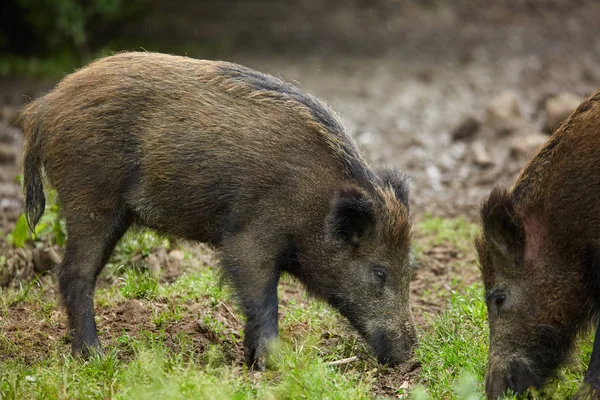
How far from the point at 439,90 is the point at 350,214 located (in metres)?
8.16

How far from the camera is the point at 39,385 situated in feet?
16.9

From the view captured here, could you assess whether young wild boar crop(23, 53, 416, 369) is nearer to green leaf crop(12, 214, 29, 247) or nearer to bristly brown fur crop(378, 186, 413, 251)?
bristly brown fur crop(378, 186, 413, 251)

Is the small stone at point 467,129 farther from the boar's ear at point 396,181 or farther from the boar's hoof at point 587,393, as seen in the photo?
the boar's hoof at point 587,393

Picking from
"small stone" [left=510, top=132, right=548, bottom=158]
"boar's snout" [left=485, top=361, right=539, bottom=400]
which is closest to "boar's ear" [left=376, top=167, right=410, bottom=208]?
"boar's snout" [left=485, top=361, right=539, bottom=400]

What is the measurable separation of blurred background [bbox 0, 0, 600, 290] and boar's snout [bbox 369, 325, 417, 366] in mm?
3564

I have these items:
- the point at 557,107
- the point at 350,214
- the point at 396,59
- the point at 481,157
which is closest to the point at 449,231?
the point at 481,157

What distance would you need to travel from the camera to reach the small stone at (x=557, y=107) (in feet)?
36.7

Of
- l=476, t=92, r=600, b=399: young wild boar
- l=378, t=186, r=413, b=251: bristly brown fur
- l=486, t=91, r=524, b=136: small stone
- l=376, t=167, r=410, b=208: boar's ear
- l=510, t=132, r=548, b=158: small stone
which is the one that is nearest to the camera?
l=476, t=92, r=600, b=399: young wild boar

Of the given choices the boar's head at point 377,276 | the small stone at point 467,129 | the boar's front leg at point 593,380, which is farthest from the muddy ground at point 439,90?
the boar's front leg at point 593,380

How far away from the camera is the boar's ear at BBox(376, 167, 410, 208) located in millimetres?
6160

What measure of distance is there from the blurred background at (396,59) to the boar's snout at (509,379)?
4.11 m

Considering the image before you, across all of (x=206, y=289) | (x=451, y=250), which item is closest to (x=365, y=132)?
(x=451, y=250)

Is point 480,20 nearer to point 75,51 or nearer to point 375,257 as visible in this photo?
point 75,51

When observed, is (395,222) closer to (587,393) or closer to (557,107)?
(587,393)
